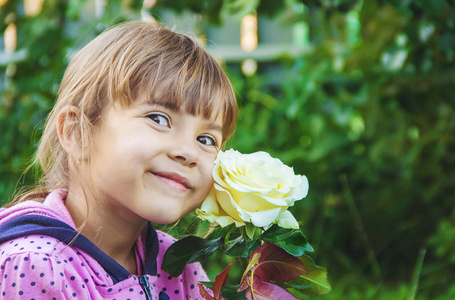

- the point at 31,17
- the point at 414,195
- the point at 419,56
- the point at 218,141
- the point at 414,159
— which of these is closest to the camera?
the point at 218,141

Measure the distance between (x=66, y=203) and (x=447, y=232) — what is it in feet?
6.55

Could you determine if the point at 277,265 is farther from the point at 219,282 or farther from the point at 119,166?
the point at 119,166

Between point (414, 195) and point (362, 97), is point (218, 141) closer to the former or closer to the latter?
point (362, 97)

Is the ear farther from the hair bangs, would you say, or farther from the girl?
the hair bangs

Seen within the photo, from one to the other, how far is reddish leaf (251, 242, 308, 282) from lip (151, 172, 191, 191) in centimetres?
22

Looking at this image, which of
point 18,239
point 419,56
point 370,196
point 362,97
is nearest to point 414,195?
point 370,196

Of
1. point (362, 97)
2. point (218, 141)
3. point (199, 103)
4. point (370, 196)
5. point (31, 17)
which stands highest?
point (199, 103)

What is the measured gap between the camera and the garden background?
241 cm

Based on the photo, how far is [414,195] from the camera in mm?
3236

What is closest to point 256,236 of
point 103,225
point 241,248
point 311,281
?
point 241,248

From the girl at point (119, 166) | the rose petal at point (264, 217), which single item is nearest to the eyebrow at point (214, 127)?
the girl at point (119, 166)

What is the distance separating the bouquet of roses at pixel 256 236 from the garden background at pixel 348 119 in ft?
3.35

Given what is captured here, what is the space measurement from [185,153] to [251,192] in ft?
0.54

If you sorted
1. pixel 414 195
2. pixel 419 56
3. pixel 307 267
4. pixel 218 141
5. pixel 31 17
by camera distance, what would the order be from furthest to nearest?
pixel 414 195 < pixel 31 17 < pixel 419 56 < pixel 218 141 < pixel 307 267
